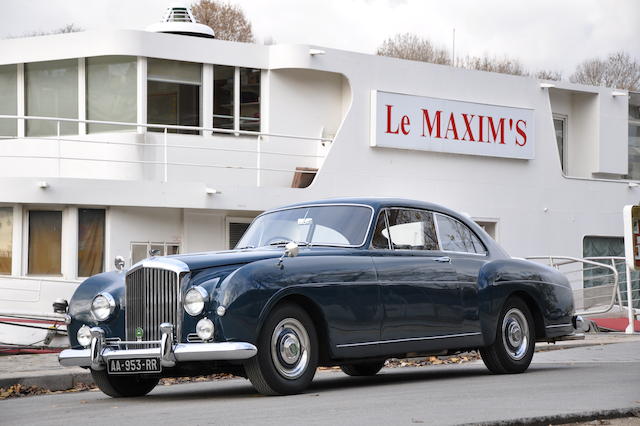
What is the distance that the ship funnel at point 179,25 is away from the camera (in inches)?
860

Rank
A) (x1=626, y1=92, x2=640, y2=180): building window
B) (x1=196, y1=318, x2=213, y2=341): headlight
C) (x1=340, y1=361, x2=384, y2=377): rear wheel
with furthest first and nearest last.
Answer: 1. (x1=626, y1=92, x2=640, y2=180): building window
2. (x1=340, y1=361, x2=384, y2=377): rear wheel
3. (x1=196, y1=318, x2=213, y2=341): headlight

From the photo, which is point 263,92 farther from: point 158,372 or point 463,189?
point 158,372


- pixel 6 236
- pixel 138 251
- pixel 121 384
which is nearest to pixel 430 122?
pixel 138 251

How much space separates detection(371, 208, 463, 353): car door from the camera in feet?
32.6

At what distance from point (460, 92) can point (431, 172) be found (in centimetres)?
198

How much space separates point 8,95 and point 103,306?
13.3 meters

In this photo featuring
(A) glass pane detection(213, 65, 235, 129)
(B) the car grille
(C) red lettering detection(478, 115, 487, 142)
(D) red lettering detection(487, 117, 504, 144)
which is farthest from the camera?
(D) red lettering detection(487, 117, 504, 144)

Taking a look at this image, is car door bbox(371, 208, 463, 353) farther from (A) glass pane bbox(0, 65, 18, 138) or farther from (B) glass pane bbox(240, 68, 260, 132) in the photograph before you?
(A) glass pane bbox(0, 65, 18, 138)

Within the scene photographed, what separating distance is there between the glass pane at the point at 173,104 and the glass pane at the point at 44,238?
9.25ft

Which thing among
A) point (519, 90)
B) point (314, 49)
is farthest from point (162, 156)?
point (519, 90)

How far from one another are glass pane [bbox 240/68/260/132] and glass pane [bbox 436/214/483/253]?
36.5ft

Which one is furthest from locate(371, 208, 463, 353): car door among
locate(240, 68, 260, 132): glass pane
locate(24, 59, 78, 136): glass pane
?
locate(24, 59, 78, 136): glass pane

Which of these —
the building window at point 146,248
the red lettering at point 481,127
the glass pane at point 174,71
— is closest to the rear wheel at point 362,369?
the building window at point 146,248

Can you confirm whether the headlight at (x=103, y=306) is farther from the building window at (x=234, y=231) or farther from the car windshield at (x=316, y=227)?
the building window at (x=234, y=231)
